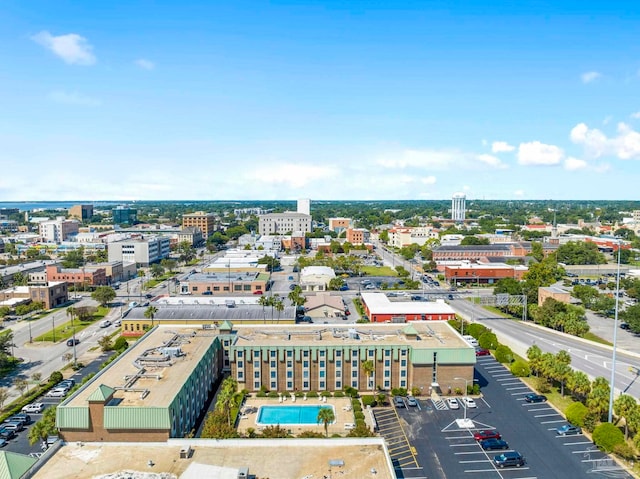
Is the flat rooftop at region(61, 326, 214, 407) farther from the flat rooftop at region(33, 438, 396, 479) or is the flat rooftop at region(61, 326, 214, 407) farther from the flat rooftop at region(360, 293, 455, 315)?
the flat rooftop at region(360, 293, 455, 315)

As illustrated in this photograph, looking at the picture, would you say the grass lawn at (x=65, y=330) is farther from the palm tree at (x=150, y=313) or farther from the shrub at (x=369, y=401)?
the shrub at (x=369, y=401)

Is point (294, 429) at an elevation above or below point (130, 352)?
below

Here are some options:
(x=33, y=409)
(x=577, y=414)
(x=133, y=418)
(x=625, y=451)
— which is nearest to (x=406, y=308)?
(x=577, y=414)

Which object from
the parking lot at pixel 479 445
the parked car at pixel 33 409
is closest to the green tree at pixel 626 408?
the parking lot at pixel 479 445

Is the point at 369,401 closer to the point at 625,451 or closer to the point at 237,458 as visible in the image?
the point at 237,458

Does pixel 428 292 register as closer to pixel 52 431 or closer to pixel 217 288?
pixel 217 288

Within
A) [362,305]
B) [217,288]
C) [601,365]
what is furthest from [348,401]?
[217,288]

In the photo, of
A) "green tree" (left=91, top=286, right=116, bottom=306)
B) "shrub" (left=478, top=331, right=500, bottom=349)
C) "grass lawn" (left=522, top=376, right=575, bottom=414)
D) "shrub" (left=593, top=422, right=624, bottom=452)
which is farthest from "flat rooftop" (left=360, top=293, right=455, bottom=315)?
"green tree" (left=91, top=286, right=116, bottom=306)
